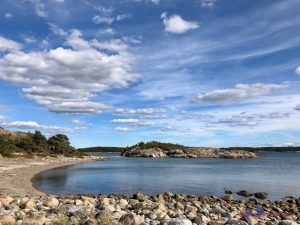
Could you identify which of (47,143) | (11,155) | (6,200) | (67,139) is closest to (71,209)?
(6,200)

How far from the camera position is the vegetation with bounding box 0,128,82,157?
10912cm

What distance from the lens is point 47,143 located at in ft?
480

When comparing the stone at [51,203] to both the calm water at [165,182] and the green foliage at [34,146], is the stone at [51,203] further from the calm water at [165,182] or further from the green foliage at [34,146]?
the green foliage at [34,146]

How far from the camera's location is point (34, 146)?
410 ft

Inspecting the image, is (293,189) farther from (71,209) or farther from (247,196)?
(71,209)

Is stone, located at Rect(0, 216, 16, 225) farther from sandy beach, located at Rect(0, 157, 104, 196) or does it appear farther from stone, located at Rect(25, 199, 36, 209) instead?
sandy beach, located at Rect(0, 157, 104, 196)

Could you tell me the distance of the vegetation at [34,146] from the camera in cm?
10912

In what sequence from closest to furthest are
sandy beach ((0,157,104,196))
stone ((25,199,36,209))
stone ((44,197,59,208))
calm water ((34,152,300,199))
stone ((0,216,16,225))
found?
stone ((0,216,16,225)), stone ((25,199,36,209)), stone ((44,197,59,208)), sandy beach ((0,157,104,196)), calm water ((34,152,300,199))

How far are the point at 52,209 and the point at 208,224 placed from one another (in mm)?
7346

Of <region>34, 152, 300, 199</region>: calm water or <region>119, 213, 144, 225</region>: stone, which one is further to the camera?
<region>34, 152, 300, 199</region>: calm water

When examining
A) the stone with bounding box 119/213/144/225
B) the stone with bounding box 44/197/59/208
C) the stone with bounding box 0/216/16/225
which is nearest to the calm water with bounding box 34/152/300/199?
the stone with bounding box 44/197/59/208

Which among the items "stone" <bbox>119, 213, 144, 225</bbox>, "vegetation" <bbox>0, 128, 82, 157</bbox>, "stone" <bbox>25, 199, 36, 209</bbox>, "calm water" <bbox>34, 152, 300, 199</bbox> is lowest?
"stone" <bbox>119, 213, 144, 225</bbox>

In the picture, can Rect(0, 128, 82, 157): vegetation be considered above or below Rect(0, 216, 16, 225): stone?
above

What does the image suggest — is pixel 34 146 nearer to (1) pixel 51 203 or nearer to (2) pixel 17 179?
(2) pixel 17 179
